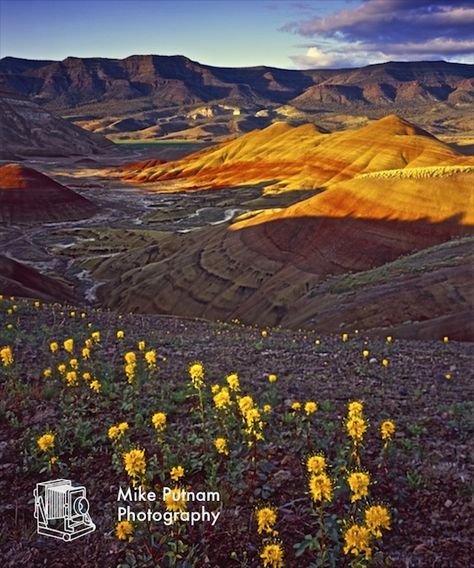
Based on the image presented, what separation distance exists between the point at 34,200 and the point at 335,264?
226ft

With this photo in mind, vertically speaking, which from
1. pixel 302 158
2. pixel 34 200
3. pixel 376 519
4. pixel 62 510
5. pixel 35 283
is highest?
pixel 302 158

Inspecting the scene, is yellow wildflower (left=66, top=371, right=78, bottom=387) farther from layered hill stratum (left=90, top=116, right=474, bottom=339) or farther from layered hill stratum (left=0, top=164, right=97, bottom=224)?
layered hill stratum (left=0, top=164, right=97, bottom=224)

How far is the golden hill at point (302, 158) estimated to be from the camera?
84.6 m

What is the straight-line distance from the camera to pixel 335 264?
3625 centimetres

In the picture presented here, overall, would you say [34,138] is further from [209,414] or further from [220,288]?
[209,414]

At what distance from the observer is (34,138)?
192875 millimetres

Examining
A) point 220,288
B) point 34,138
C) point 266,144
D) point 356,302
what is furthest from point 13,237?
point 34,138

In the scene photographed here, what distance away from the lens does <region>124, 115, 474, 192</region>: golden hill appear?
3329 inches

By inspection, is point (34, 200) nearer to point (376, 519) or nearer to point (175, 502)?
point (175, 502)

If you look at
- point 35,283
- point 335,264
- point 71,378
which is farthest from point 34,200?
point 71,378

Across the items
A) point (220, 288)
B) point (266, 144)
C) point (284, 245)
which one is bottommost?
point (220, 288)

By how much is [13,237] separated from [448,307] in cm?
6887

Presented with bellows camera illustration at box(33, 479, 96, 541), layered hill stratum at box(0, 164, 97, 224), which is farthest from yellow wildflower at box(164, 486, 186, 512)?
layered hill stratum at box(0, 164, 97, 224)

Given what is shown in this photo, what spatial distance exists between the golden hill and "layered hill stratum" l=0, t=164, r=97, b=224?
34117 millimetres
